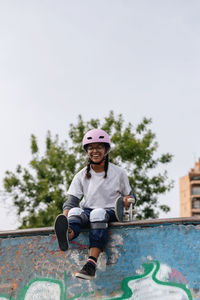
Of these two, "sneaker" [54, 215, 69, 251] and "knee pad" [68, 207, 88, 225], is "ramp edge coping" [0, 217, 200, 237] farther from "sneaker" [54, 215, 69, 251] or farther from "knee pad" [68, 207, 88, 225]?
"sneaker" [54, 215, 69, 251]

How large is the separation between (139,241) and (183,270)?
0.47 metres

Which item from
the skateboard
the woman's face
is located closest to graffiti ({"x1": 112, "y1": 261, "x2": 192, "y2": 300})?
the skateboard

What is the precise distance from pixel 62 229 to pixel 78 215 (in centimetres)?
33

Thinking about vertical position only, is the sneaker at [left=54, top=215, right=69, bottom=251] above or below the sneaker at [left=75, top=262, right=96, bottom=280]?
above

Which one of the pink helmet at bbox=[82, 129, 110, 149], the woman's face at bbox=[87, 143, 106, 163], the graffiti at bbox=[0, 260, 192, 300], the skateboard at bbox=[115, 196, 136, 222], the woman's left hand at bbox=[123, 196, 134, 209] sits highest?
the pink helmet at bbox=[82, 129, 110, 149]

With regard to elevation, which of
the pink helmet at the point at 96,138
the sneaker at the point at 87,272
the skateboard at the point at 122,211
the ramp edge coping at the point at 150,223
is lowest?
the sneaker at the point at 87,272

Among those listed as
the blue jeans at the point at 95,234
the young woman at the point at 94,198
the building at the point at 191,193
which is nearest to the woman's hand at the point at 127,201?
the young woman at the point at 94,198

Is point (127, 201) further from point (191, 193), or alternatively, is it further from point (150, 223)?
point (191, 193)

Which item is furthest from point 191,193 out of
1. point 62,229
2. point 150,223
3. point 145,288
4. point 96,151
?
point 62,229

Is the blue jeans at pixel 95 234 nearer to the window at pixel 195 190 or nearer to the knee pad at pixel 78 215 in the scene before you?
the knee pad at pixel 78 215

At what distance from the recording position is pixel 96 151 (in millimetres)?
3787

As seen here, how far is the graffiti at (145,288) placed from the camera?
10.1 ft

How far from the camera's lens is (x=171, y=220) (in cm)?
326

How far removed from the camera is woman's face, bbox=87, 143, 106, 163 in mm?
3783
